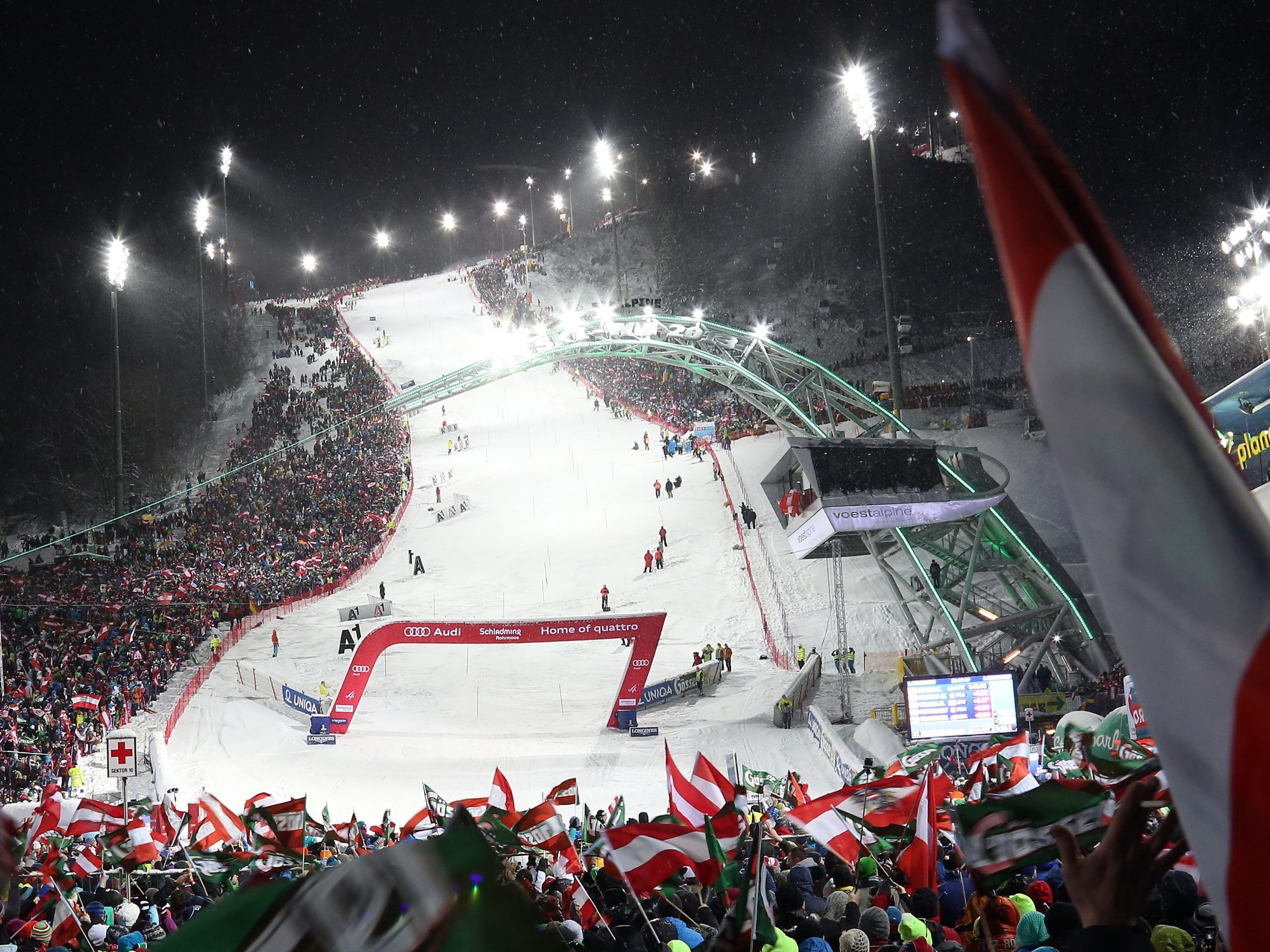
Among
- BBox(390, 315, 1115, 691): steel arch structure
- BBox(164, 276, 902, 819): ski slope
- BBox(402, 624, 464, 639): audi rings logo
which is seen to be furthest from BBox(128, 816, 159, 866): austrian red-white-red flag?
BBox(390, 315, 1115, 691): steel arch structure

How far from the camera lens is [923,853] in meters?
7.70

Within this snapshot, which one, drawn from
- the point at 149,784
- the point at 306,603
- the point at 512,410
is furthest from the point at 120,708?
the point at 512,410

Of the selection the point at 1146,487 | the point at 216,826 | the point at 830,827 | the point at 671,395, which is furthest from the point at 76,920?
the point at 671,395

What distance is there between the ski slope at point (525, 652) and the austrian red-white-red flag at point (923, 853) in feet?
39.7

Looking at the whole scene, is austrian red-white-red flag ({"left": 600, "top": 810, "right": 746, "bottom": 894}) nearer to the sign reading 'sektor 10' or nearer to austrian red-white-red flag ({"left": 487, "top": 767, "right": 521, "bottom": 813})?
austrian red-white-red flag ({"left": 487, "top": 767, "right": 521, "bottom": 813})

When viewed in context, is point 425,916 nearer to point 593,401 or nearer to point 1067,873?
point 1067,873

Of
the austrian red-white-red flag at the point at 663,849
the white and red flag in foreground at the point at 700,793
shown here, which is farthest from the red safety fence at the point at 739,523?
the austrian red-white-red flag at the point at 663,849

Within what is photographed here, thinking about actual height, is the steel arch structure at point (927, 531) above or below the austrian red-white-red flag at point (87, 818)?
above

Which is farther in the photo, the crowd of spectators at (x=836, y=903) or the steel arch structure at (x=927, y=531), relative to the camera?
the steel arch structure at (x=927, y=531)

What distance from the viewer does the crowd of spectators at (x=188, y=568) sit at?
24.7 metres

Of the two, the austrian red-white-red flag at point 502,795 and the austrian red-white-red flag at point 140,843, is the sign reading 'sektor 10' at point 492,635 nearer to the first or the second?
the austrian red-white-red flag at point 502,795

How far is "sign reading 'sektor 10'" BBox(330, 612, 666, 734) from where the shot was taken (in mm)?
25953

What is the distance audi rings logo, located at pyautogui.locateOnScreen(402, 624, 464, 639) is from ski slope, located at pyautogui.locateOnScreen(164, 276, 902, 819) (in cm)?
235

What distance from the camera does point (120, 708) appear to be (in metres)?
26.1
